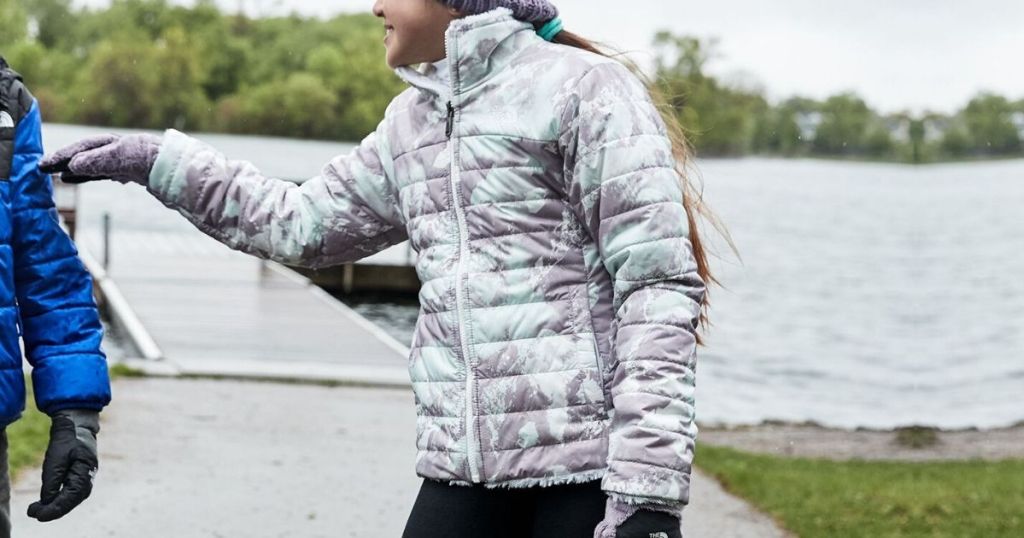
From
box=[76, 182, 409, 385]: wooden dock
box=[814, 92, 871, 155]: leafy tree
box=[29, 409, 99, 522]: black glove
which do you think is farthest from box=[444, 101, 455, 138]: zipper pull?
box=[814, 92, 871, 155]: leafy tree

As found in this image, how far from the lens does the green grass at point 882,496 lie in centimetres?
654

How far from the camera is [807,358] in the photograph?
26.3m

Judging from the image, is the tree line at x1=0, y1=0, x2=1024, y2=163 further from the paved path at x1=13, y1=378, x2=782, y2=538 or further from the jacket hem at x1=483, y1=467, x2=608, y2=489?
the jacket hem at x1=483, y1=467, x2=608, y2=489

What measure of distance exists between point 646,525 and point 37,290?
1.37 m

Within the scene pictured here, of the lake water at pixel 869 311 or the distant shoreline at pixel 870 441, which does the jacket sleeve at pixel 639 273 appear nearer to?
the lake water at pixel 869 311

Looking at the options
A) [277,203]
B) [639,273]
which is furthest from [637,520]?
[277,203]

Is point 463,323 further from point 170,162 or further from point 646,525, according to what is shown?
point 170,162

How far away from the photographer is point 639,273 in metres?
2.47

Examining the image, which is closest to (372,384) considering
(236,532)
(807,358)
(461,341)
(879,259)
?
(236,532)

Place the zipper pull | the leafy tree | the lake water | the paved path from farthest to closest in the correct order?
the leafy tree < the lake water < the paved path < the zipper pull

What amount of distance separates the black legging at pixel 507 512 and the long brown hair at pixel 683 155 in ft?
1.27

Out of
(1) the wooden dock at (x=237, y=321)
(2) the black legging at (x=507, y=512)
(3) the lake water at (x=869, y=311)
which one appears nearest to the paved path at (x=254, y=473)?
(1) the wooden dock at (x=237, y=321)

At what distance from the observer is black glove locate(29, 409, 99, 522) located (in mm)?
2908

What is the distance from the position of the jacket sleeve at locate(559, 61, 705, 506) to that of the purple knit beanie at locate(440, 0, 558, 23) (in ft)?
0.77
